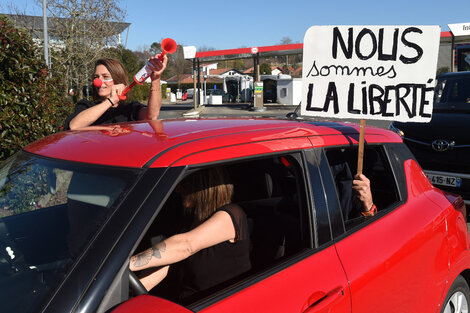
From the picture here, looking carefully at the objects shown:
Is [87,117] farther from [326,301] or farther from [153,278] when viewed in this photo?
[326,301]

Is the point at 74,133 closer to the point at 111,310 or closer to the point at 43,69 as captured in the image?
the point at 111,310

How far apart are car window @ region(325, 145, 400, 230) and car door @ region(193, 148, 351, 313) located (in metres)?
0.26

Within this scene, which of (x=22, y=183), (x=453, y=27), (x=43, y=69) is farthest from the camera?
(x=453, y=27)

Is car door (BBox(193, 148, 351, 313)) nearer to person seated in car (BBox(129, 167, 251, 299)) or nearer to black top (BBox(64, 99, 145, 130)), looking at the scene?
person seated in car (BBox(129, 167, 251, 299))

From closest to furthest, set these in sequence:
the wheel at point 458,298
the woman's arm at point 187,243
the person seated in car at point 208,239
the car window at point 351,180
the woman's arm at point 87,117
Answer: the woman's arm at point 187,243 < the person seated in car at point 208,239 < the car window at point 351,180 < the wheel at point 458,298 < the woman's arm at point 87,117

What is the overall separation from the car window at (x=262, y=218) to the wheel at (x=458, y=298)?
1177 millimetres

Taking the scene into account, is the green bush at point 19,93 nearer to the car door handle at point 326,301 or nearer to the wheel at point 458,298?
the car door handle at point 326,301

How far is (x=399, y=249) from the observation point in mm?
2199

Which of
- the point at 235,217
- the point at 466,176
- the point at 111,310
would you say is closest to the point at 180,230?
the point at 235,217

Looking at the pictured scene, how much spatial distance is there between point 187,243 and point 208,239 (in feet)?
0.34

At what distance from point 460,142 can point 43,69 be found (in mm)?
5360

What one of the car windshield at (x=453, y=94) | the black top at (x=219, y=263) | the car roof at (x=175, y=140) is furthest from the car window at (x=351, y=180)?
the car windshield at (x=453, y=94)

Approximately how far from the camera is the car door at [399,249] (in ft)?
6.50

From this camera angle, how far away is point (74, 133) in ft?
6.64
